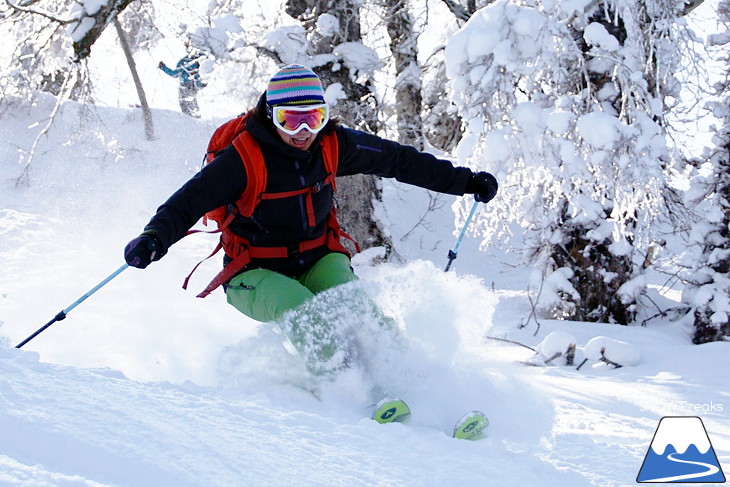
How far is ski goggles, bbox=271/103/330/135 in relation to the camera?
3.96 meters

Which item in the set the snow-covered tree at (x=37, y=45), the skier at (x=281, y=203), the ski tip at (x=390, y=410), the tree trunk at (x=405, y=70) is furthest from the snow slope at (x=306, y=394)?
the tree trunk at (x=405, y=70)

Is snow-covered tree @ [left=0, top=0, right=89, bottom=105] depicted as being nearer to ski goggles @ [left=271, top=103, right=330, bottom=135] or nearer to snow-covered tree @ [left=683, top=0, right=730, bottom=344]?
ski goggles @ [left=271, top=103, right=330, bottom=135]

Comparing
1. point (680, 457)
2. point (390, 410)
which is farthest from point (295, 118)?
point (680, 457)

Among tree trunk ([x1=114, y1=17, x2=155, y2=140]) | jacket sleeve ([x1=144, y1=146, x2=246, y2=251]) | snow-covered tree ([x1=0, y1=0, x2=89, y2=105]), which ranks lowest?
jacket sleeve ([x1=144, y1=146, x2=246, y2=251])

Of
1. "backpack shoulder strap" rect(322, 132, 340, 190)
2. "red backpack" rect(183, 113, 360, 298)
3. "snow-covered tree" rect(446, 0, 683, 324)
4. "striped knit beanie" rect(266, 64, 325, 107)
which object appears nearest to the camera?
"red backpack" rect(183, 113, 360, 298)

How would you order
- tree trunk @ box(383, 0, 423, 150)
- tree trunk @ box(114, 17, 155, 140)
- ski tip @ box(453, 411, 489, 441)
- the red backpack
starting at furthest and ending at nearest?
1. tree trunk @ box(114, 17, 155, 140)
2. tree trunk @ box(383, 0, 423, 150)
3. the red backpack
4. ski tip @ box(453, 411, 489, 441)

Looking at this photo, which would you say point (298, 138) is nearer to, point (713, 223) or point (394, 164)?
point (394, 164)

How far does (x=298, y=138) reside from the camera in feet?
13.1

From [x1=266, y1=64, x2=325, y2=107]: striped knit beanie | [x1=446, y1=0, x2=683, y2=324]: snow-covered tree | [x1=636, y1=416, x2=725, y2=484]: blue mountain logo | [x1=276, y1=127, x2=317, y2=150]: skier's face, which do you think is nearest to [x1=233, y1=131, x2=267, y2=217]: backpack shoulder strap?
[x1=276, y1=127, x2=317, y2=150]: skier's face

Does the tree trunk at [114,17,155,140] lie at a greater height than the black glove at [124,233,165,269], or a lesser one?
greater

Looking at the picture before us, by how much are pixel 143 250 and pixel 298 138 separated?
1012 millimetres

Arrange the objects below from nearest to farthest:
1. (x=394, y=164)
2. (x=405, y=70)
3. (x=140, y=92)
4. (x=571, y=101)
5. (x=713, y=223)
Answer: (x=394, y=164) < (x=571, y=101) < (x=713, y=223) < (x=405, y=70) < (x=140, y=92)

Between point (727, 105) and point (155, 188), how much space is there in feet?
28.0

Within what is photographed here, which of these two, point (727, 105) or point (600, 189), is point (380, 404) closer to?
point (600, 189)
